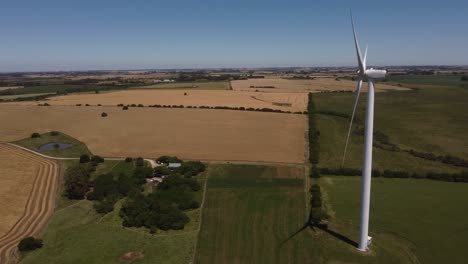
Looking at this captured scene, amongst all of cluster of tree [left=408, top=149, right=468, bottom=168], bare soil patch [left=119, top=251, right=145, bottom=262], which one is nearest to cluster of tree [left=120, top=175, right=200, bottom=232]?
bare soil patch [left=119, top=251, right=145, bottom=262]

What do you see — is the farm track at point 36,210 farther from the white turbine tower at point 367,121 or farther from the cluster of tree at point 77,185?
the white turbine tower at point 367,121

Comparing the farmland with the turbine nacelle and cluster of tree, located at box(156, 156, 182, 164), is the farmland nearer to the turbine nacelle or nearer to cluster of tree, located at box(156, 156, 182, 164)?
cluster of tree, located at box(156, 156, 182, 164)

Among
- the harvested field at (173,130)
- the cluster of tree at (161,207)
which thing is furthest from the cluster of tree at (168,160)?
the cluster of tree at (161,207)

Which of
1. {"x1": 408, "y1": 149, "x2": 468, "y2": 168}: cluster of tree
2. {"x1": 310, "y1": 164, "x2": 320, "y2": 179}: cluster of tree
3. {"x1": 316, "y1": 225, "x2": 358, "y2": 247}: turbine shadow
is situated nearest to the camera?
{"x1": 316, "y1": 225, "x2": 358, "y2": 247}: turbine shadow

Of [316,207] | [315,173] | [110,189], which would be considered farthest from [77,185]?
[315,173]

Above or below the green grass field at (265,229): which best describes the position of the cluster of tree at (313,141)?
above
